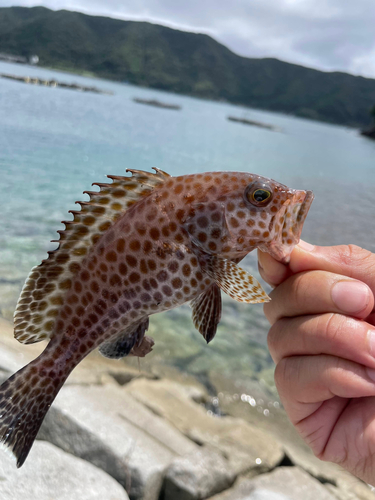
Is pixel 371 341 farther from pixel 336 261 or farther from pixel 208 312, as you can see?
pixel 208 312

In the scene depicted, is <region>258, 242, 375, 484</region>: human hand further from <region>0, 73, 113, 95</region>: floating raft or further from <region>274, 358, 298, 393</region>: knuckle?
<region>0, 73, 113, 95</region>: floating raft

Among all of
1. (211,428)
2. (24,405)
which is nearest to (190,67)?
(211,428)

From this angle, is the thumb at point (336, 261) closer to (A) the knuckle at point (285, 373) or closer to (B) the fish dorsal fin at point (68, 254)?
(A) the knuckle at point (285, 373)

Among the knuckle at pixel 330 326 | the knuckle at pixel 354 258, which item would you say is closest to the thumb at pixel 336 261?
the knuckle at pixel 354 258

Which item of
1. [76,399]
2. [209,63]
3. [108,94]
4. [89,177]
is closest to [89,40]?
[108,94]

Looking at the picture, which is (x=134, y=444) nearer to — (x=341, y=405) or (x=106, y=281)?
(x=341, y=405)

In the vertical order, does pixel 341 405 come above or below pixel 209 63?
below

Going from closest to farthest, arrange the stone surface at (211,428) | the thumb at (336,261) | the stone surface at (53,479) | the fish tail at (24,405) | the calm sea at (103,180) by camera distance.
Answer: the fish tail at (24,405) → the thumb at (336,261) → the stone surface at (53,479) → the stone surface at (211,428) → the calm sea at (103,180)

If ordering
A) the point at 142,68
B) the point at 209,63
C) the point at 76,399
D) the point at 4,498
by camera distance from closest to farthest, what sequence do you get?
1. the point at 4,498
2. the point at 76,399
3. the point at 142,68
4. the point at 209,63
